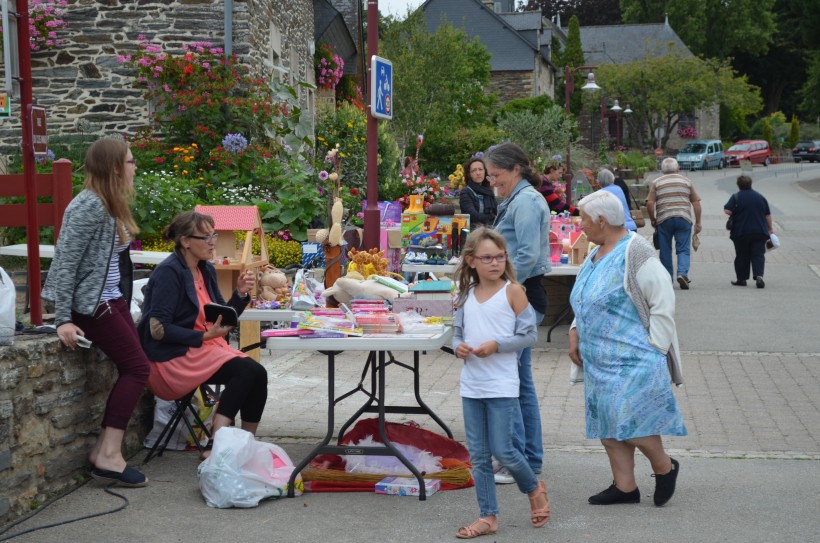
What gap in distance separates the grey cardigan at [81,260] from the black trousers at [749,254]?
36.5 ft

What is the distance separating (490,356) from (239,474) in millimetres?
1462

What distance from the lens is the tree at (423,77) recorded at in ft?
106

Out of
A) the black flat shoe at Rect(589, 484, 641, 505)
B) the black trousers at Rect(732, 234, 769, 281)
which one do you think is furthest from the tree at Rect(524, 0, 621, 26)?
the black flat shoe at Rect(589, 484, 641, 505)

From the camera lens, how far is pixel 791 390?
26.5ft

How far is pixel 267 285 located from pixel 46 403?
2.27 meters

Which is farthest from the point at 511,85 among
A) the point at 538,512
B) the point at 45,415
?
the point at 538,512

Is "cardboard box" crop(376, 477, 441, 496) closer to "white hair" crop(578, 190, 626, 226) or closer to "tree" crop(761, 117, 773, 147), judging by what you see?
"white hair" crop(578, 190, 626, 226)

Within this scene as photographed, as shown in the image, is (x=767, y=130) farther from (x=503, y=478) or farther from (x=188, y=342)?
(x=188, y=342)

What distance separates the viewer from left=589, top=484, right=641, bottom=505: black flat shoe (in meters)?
5.14

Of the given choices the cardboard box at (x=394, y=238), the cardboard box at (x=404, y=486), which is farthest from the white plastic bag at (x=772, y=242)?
the cardboard box at (x=404, y=486)

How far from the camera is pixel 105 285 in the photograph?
528cm

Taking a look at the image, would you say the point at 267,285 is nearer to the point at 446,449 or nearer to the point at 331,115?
the point at 446,449

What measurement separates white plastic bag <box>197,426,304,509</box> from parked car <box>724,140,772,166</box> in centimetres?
5972

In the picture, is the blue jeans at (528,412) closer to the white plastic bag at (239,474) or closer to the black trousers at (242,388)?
the white plastic bag at (239,474)
